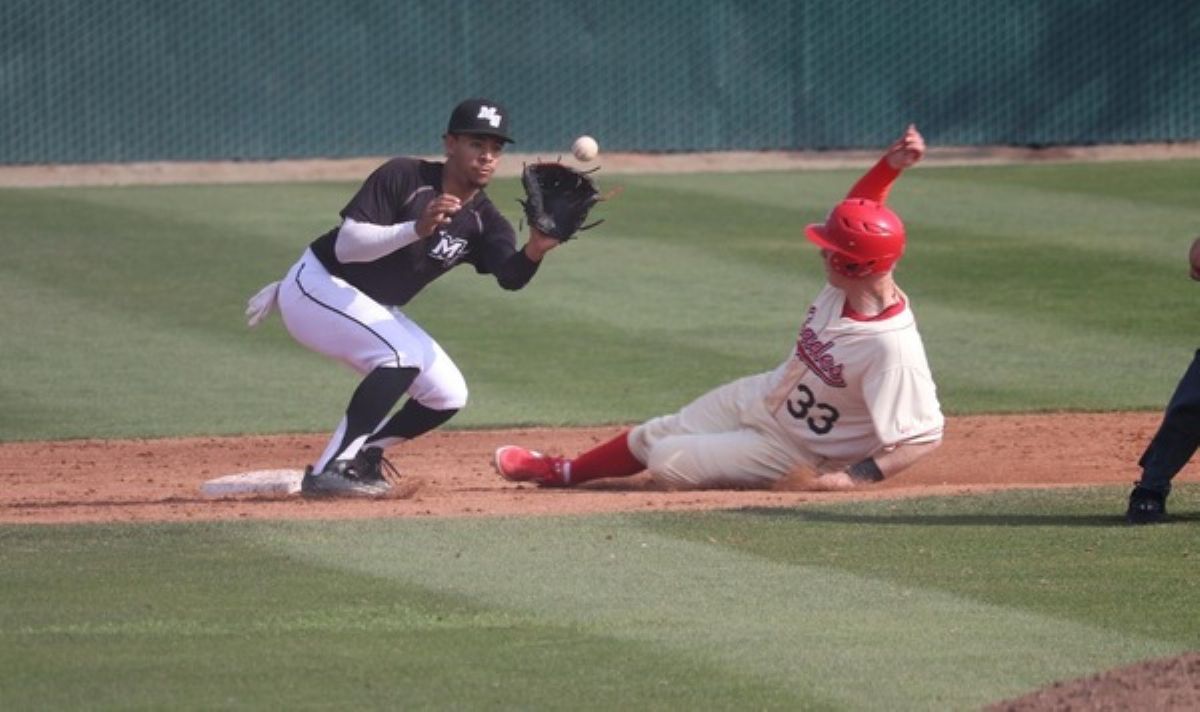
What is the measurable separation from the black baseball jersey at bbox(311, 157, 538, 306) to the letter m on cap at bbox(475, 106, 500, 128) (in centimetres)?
30

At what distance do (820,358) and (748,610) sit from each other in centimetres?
233

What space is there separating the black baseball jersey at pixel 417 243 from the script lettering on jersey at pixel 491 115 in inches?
11.8

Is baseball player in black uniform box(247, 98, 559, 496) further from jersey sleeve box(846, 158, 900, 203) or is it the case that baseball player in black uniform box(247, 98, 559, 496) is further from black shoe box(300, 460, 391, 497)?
jersey sleeve box(846, 158, 900, 203)

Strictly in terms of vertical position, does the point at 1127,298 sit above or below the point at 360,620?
below

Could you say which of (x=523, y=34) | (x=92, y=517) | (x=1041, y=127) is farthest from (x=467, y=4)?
(x=92, y=517)

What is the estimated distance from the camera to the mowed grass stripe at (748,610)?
543 centimetres

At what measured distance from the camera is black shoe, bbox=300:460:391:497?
850 centimetres

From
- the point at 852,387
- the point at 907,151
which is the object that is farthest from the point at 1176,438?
the point at 907,151

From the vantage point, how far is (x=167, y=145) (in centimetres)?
1923

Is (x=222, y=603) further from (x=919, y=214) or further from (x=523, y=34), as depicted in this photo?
(x=523, y=34)

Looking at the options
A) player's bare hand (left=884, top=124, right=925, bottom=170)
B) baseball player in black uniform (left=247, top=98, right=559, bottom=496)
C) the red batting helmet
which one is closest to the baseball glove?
baseball player in black uniform (left=247, top=98, right=559, bottom=496)

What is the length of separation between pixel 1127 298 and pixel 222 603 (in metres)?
8.96

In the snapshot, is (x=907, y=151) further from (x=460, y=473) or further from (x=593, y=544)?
(x=460, y=473)

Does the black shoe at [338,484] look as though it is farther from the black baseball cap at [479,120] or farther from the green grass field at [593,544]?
the black baseball cap at [479,120]
